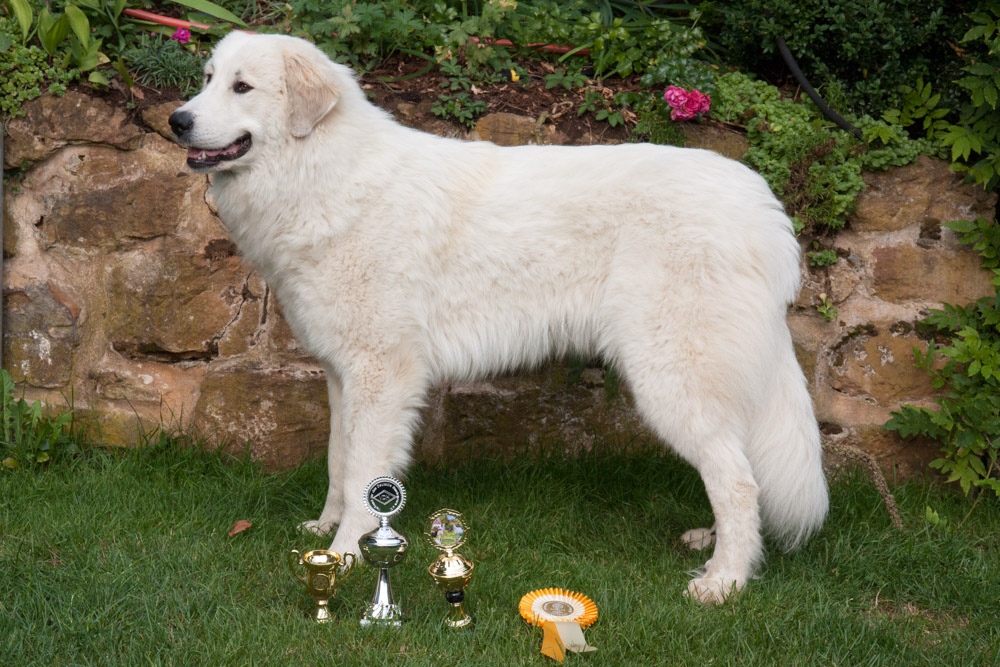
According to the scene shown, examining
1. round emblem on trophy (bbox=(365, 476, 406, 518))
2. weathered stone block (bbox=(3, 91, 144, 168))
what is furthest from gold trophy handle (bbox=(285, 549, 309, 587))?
weathered stone block (bbox=(3, 91, 144, 168))

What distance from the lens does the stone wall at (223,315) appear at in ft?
13.4

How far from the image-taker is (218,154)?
315 cm

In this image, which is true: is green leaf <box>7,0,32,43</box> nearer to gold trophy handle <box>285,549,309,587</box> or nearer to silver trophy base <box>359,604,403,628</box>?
gold trophy handle <box>285,549,309,587</box>

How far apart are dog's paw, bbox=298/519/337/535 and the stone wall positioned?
2.18 feet

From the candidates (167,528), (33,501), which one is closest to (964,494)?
(167,528)

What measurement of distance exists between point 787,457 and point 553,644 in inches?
44.2

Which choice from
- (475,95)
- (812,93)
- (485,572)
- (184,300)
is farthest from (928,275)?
(184,300)

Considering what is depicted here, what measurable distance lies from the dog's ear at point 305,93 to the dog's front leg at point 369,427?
880 mm

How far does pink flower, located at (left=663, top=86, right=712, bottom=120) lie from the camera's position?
13.5 ft

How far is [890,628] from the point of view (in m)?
2.83

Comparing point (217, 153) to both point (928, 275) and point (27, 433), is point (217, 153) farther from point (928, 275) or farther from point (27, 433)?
point (928, 275)

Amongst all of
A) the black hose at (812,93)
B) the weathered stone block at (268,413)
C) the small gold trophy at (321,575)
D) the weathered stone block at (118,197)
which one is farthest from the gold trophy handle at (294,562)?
the black hose at (812,93)

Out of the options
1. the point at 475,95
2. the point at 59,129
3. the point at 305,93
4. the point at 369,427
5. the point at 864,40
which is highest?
the point at 864,40

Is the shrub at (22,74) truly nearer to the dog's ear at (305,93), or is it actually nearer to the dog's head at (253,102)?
the dog's head at (253,102)
